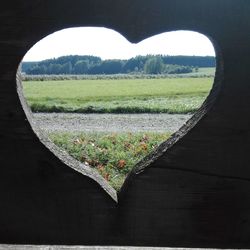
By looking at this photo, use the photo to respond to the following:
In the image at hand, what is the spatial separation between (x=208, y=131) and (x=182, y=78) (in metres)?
24.0

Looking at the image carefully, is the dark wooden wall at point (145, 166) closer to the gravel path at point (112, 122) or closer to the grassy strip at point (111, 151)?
the grassy strip at point (111, 151)

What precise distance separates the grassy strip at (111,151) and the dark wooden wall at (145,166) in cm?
327

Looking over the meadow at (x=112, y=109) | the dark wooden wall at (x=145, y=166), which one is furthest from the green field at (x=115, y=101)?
the dark wooden wall at (x=145, y=166)

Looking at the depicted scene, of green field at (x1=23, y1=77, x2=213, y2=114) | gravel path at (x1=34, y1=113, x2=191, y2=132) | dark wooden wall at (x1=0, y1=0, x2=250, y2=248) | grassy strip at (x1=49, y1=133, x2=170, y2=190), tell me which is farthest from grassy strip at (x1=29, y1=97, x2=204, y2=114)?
dark wooden wall at (x1=0, y1=0, x2=250, y2=248)

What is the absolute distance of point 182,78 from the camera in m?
25.1

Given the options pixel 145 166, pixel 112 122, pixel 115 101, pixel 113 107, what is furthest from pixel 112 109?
pixel 145 166

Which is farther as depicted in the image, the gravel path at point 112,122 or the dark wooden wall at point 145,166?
the gravel path at point 112,122

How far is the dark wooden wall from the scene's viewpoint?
1.29 m

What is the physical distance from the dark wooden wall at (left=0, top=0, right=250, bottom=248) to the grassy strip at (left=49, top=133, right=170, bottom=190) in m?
3.27

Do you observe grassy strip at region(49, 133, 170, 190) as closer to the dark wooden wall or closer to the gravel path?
the gravel path

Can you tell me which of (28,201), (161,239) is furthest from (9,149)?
(161,239)

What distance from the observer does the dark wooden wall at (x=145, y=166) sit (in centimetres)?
129

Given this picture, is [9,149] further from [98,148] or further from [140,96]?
[140,96]

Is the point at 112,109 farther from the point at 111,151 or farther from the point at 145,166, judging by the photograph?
the point at 145,166
